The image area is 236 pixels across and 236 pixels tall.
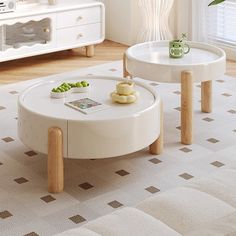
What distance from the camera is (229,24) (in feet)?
20.0

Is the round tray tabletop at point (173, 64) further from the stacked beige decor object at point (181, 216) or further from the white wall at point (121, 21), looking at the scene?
the white wall at point (121, 21)

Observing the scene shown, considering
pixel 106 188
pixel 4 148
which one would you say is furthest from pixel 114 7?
pixel 106 188

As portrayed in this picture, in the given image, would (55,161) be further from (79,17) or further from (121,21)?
(121,21)

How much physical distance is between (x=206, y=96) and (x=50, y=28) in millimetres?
1918

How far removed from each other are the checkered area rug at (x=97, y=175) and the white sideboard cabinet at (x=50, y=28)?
3.98 feet

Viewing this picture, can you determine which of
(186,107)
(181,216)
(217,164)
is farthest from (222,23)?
A: (181,216)

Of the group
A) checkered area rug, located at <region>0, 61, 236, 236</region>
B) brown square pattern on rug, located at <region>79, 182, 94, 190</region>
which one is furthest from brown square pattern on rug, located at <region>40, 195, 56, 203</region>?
brown square pattern on rug, located at <region>79, 182, 94, 190</region>

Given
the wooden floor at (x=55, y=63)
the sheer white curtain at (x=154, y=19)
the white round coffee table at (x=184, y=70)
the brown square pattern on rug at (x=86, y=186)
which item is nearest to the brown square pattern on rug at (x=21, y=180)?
A: the brown square pattern on rug at (x=86, y=186)

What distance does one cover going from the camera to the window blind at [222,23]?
6.05 m

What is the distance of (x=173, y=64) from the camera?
13.6ft

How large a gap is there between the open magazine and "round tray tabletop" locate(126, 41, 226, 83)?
1.91ft

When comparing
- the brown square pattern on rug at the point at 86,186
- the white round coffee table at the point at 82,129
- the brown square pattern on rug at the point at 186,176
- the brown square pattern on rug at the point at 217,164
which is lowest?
the brown square pattern on rug at the point at 86,186

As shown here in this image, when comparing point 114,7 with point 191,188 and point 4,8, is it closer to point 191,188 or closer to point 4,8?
point 4,8

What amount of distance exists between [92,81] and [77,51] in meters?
2.41
